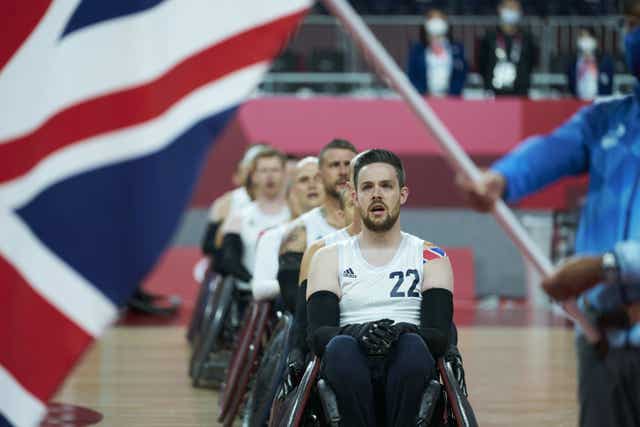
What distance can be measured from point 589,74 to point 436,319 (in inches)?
410

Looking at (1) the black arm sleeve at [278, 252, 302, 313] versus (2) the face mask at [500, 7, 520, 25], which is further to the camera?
(2) the face mask at [500, 7, 520, 25]

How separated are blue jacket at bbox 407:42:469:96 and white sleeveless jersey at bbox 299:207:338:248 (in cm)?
829

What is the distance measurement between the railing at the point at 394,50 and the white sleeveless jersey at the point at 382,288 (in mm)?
10575

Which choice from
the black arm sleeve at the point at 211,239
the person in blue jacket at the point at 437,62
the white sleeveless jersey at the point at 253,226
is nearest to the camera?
the white sleeveless jersey at the point at 253,226

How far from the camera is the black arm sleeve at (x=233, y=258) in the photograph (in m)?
8.11

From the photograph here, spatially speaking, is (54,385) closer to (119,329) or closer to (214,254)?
(214,254)

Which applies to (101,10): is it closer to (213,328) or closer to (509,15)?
(213,328)

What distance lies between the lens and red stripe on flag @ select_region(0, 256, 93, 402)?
3092mm

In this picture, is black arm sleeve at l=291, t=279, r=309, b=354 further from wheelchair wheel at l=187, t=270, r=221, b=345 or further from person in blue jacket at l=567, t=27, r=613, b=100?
person in blue jacket at l=567, t=27, r=613, b=100

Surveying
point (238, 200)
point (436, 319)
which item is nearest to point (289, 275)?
point (436, 319)

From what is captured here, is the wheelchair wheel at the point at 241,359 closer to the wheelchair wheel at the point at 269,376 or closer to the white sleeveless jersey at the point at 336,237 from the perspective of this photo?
the wheelchair wheel at the point at 269,376

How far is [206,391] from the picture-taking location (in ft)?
27.1

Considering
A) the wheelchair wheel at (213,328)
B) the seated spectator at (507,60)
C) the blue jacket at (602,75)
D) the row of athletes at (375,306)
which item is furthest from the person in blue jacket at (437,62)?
the row of athletes at (375,306)

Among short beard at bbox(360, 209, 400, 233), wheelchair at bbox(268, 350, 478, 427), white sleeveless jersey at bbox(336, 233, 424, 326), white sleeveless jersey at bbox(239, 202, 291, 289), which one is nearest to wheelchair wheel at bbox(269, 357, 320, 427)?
wheelchair at bbox(268, 350, 478, 427)
